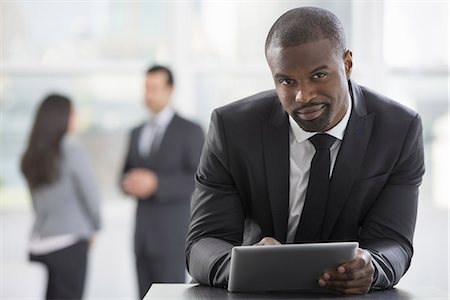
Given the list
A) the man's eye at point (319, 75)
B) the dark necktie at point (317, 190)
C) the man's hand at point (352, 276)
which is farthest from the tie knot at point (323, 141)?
the man's hand at point (352, 276)

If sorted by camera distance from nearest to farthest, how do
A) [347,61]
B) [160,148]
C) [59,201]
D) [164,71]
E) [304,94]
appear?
[304,94] → [347,61] → [59,201] → [160,148] → [164,71]

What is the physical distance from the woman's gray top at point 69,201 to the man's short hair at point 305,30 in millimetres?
2663

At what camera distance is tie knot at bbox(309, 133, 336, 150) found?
212cm

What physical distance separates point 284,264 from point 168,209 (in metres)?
2.87

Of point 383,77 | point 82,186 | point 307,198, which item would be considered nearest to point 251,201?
point 307,198

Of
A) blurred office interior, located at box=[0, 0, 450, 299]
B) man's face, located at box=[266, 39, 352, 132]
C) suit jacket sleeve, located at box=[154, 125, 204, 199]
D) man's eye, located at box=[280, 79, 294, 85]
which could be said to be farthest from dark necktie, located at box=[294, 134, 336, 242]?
blurred office interior, located at box=[0, 0, 450, 299]

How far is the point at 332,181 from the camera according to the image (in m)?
2.09

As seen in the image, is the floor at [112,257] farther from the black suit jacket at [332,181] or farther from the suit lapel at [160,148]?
the black suit jacket at [332,181]

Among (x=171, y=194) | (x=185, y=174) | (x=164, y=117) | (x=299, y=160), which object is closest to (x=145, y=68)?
(x=164, y=117)

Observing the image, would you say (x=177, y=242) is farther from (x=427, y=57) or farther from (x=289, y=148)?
(x=289, y=148)

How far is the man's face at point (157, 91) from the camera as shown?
478cm

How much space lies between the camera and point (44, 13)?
5422 mm

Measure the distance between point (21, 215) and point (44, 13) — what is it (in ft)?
4.19

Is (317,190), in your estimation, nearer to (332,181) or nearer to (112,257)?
(332,181)
